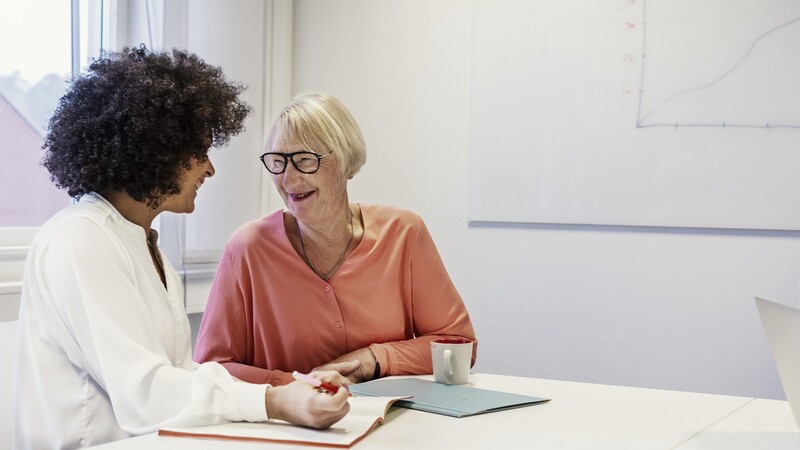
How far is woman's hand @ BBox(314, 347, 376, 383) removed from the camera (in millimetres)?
1725

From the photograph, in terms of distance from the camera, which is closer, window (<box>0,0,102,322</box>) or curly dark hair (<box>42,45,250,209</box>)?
curly dark hair (<box>42,45,250,209</box>)

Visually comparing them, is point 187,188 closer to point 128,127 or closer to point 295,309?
point 128,127

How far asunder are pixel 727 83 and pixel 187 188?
176 centimetres

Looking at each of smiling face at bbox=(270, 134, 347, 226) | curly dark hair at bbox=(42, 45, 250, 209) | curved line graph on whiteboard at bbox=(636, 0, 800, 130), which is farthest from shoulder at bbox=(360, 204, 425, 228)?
curved line graph on whiteboard at bbox=(636, 0, 800, 130)

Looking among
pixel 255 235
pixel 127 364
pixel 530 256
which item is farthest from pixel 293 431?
pixel 530 256

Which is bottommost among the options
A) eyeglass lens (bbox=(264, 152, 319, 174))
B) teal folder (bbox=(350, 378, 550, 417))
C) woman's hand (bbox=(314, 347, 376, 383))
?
woman's hand (bbox=(314, 347, 376, 383))

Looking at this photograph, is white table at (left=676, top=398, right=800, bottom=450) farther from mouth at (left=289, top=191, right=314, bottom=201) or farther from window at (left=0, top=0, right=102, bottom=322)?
window at (left=0, top=0, right=102, bottom=322)

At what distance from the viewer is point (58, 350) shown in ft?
4.33

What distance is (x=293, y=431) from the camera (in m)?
1.20

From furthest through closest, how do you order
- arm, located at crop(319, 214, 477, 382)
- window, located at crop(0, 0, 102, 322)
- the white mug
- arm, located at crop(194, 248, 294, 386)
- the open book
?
1. window, located at crop(0, 0, 102, 322)
2. arm, located at crop(319, 214, 477, 382)
3. arm, located at crop(194, 248, 294, 386)
4. the white mug
5. the open book

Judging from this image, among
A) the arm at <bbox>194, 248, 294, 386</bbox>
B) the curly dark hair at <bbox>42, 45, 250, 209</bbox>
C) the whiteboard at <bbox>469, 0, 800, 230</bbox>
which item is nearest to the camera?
the curly dark hair at <bbox>42, 45, 250, 209</bbox>

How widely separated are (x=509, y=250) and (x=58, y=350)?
6.15ft

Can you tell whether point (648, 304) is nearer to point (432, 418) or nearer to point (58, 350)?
point (432, 418)

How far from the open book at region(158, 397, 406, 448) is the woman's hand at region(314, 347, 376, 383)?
1.37 ft
